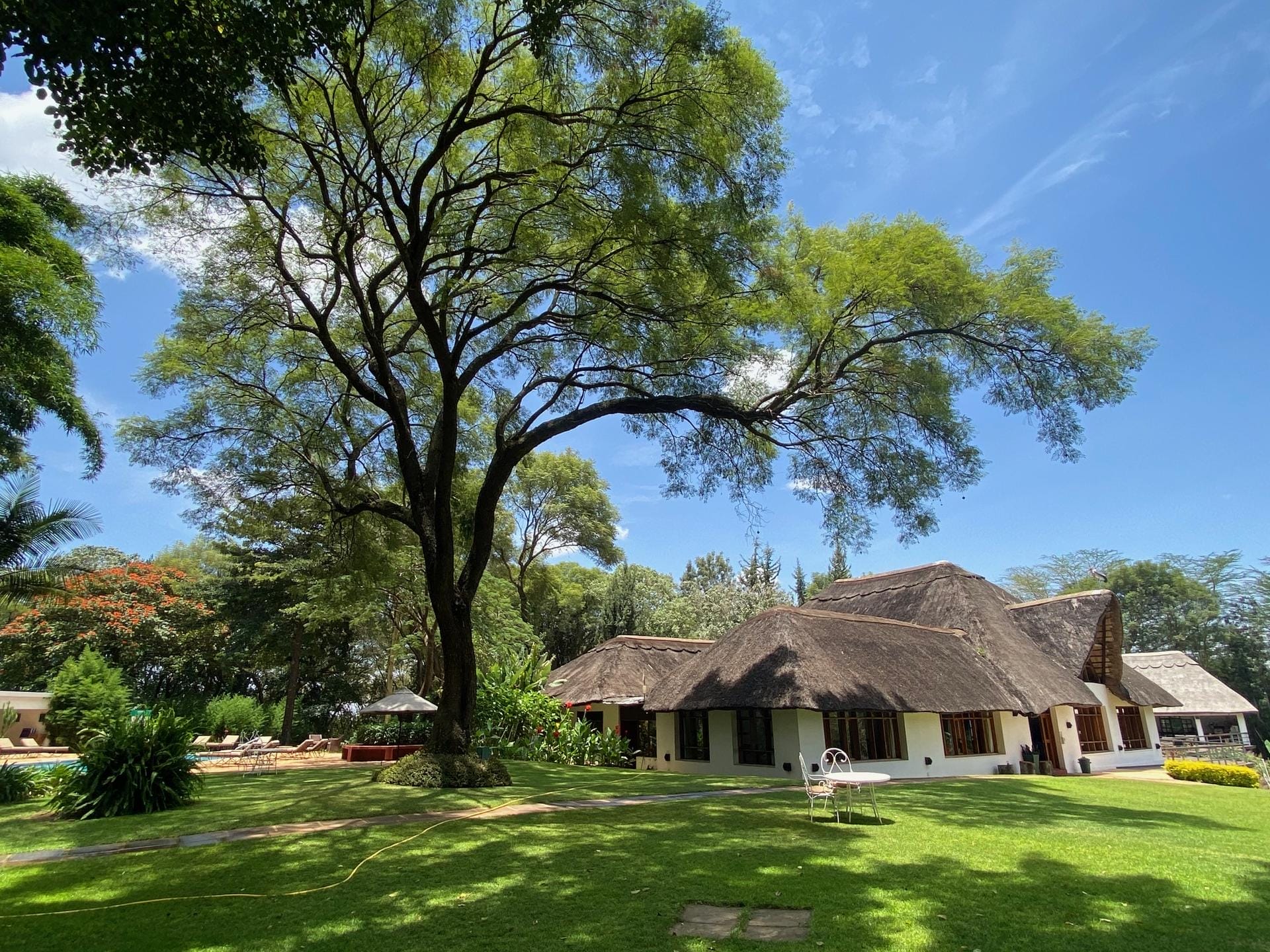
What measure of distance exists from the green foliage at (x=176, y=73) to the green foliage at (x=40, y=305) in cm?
680

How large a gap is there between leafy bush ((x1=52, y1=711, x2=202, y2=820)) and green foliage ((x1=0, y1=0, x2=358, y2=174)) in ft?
27.0

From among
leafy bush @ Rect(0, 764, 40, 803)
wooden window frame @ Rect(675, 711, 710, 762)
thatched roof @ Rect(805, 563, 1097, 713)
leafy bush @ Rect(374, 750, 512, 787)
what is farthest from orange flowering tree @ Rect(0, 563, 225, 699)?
thatched roof @ Rect(805, 563, 1097, 713)

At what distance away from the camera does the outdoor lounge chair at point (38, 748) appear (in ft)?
67.5

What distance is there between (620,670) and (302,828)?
17102 millimetres

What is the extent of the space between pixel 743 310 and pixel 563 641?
108ft

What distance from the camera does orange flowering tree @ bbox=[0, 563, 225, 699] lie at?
25.9 m

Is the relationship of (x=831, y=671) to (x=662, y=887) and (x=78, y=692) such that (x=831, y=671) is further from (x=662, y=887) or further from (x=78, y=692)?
(x=78, y=692)

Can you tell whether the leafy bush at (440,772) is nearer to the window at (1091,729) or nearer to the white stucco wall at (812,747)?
the white stucco wall at (812,747)

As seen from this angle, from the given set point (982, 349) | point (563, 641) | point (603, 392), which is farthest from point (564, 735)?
point (563, 641)

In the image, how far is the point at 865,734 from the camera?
19031mm

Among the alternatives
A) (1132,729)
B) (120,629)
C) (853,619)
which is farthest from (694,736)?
(120,629)

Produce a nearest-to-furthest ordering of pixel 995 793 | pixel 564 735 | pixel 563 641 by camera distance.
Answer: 1. pixel 995 793
2. pixel 564 735
3. pixel 563 641

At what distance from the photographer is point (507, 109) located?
1088cm

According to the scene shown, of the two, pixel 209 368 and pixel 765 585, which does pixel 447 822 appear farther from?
pixel 765 585
